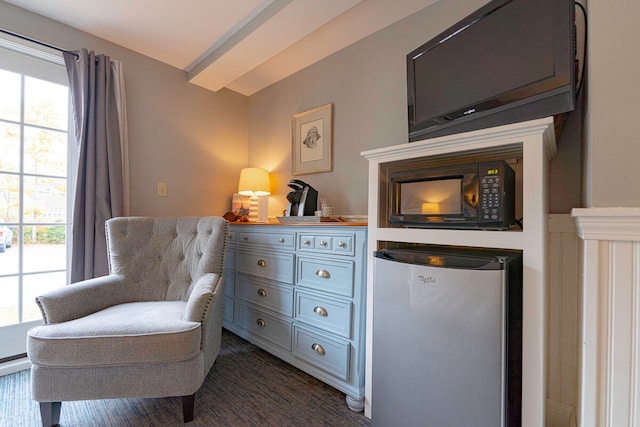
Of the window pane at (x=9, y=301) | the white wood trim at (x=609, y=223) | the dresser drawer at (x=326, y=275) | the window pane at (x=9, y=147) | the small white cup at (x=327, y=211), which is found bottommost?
the window pane at (x=9, y=301)

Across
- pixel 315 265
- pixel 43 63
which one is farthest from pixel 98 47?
pixel 315 265

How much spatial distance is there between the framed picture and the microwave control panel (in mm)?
1366

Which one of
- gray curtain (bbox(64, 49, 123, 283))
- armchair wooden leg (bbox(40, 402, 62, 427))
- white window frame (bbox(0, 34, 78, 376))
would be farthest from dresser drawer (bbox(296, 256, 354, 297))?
white window frame (bbox(0, 34, 78, 376))

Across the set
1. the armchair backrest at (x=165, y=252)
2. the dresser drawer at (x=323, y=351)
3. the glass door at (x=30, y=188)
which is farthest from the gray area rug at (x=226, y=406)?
the armchair backrest at (x=165, y=252)

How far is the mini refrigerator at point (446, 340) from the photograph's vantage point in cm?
95

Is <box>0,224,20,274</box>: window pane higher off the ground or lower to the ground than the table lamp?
lower

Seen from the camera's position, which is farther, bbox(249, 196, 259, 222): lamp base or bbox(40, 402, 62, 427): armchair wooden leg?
bbox(249, 196, 259, 222): lamp base

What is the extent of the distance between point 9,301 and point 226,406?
1.61 m

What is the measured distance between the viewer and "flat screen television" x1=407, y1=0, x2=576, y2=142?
1.04 m

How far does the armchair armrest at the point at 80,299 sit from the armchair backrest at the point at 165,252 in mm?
97

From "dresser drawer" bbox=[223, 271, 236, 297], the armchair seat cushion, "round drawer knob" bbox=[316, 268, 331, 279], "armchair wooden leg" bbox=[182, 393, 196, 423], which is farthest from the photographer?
"dresser drawer" bbox=[223, 271, 236, 297]

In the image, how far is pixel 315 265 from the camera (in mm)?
1710

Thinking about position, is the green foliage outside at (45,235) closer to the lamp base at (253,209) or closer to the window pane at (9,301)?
the window pane at (9,301)

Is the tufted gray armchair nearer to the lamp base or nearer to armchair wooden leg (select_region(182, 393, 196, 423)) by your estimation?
armchair wooden leg (select_region(182, 393, 196, 423))
